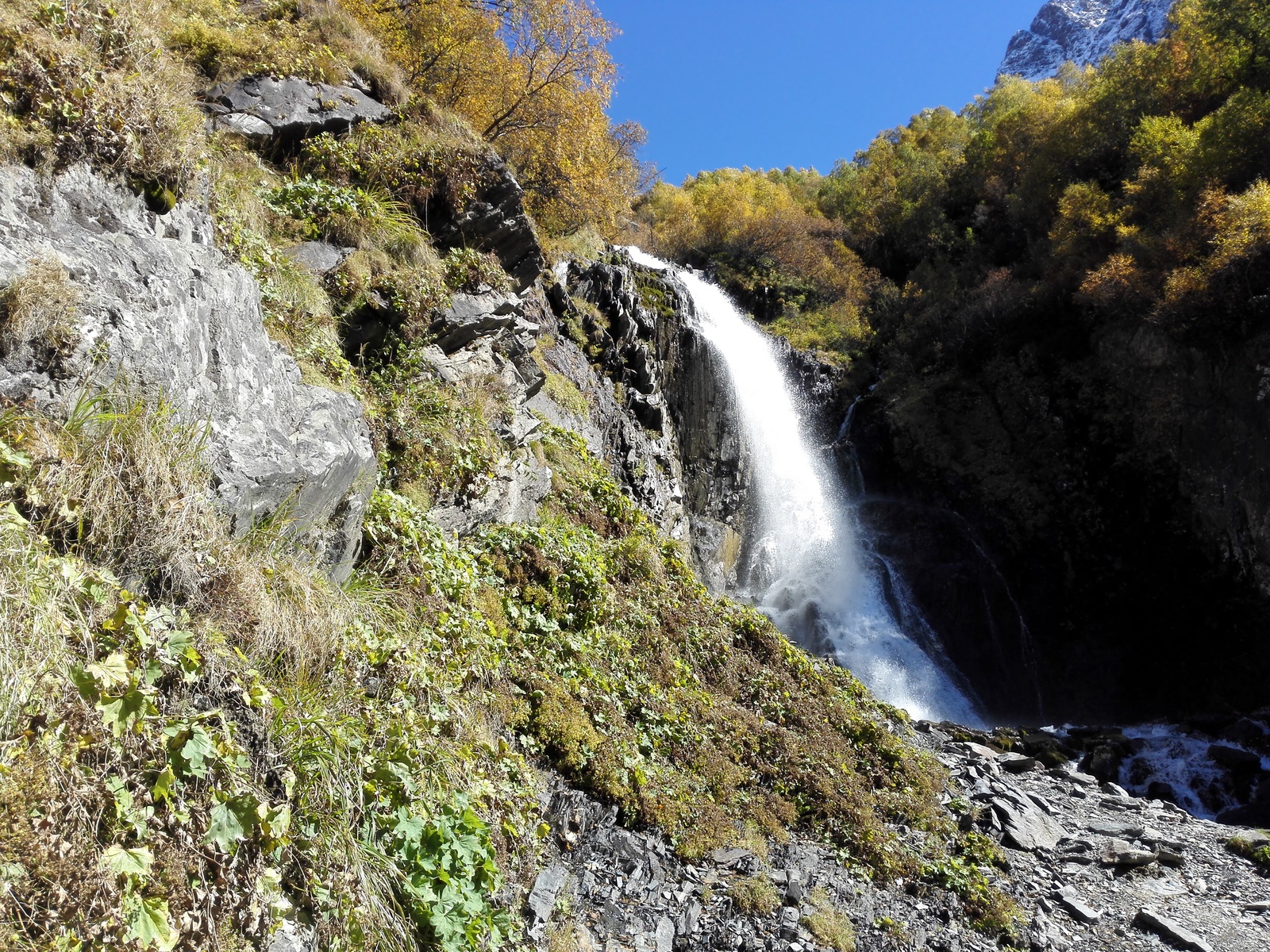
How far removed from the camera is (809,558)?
53.2 feet

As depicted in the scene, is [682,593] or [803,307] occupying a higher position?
[803,307]

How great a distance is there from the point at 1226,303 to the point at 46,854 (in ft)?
59.1

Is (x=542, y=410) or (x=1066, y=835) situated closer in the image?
(x=1066, y=835)

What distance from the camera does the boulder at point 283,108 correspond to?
742 centimetres

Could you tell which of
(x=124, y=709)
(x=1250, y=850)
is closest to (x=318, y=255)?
(x=124, y=709)

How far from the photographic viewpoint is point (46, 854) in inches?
83.4

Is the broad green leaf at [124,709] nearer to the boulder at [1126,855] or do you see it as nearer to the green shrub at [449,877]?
the green shrub at [449,877]

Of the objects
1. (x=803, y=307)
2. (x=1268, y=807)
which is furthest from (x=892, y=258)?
(x=1268, y=807)

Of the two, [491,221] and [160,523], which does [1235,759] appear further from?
[160,523]

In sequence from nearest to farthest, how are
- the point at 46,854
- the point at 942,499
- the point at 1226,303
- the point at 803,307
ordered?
the point at 46,854 → the point at 1226,303 → the point at 942,499 → the point at 803,307

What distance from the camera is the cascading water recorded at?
46.1 ft

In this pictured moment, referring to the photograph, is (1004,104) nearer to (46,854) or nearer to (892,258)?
(892,258)

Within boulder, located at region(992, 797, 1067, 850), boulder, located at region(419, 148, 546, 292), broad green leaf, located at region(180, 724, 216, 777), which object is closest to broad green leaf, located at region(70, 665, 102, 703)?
broad green leaf, located at region(180, 724, 216, 777)

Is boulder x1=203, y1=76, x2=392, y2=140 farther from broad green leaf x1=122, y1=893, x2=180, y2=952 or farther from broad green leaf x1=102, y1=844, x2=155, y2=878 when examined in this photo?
broad green leaf x1=122, y1=893, x2=180, y2=952
